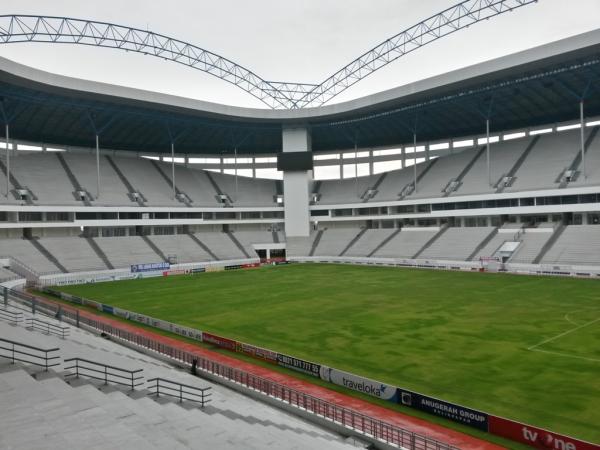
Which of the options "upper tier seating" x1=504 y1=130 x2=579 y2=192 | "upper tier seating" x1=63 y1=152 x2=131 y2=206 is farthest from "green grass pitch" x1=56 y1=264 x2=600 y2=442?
"upper tier seating" x1=63 y1=152 x2=131 y2=206

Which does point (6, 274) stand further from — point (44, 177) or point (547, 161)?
point (547, 161)

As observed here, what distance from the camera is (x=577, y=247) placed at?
4972 cm

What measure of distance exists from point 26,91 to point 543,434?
195 feet

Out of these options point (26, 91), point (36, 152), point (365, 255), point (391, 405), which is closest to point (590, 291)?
point (391, 405)

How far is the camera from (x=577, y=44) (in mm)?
45406

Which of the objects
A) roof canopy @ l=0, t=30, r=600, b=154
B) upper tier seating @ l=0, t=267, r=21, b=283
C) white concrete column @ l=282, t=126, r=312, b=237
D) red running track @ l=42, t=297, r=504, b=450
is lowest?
red running track @ l=42, t=297, r=504, b=450

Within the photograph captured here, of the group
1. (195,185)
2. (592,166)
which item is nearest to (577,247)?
(592,166)

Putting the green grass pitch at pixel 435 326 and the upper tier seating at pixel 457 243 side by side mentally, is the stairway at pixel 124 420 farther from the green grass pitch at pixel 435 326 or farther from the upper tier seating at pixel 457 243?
the upper tier seating at pixel 457 243

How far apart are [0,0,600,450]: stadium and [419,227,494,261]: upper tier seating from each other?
1.00 ft

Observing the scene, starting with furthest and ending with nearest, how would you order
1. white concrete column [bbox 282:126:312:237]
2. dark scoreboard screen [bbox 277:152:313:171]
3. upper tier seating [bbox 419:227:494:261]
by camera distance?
white concrete column [bbox 282:126:312:237] → dark scoreboard screen [bbox 277:152:313:171] → upper tier seating [bbox 419:227:494:261]

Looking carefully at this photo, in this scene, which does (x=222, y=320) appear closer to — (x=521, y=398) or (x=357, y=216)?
(x=521, y=398)

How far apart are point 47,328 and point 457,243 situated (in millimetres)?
49685

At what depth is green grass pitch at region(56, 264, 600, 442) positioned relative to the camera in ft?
56.7

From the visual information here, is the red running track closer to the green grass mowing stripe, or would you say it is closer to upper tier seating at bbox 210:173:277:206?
the green grass mowing stripe
